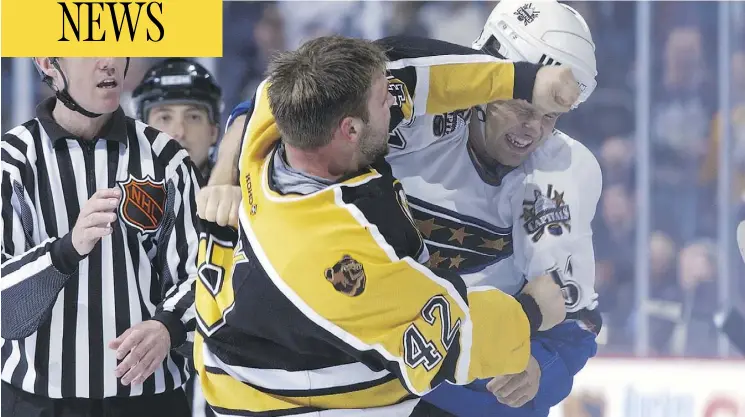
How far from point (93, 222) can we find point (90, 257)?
15 centimetres

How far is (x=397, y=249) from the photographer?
149 centimetres

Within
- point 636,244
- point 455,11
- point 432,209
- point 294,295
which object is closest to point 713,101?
point 636,244

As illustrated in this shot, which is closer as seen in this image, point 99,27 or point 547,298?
point 547,298

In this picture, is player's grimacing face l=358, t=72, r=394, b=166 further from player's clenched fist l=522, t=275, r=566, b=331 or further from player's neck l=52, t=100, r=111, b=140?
player's neck l=52, t=100, r=111, b=140

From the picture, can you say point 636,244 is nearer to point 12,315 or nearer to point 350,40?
point 350,40

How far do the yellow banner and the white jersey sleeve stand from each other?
902mm

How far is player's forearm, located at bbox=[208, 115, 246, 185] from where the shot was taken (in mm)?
1798

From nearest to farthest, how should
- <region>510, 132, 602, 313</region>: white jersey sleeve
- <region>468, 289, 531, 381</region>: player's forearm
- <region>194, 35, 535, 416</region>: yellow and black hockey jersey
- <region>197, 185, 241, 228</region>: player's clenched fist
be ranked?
<region>194, 35, 535, 416</region>: yellow and black hockey jersey < <region>468, 289, 531, 381</region>: player's forearm < <region>197, 185, 241, 228</region>: player's clenched fist < <region>510, 132, 602, 313</region>: white jersey sleeve

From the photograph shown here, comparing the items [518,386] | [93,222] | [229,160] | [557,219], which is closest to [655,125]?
[557,219]

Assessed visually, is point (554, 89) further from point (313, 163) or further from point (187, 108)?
point (187, 108)

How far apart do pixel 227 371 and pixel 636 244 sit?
3.88 feet

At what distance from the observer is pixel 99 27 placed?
216cm

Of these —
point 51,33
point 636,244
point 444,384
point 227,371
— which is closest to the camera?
point 227,371

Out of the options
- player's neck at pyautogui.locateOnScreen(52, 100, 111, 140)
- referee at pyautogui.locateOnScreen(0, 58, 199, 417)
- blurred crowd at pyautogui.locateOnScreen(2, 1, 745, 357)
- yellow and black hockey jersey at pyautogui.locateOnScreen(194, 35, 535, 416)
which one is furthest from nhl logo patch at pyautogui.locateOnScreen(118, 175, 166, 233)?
yellow and black hockey jersey at pyautogui.locateOnScreen(194, 35, 535, 416)
